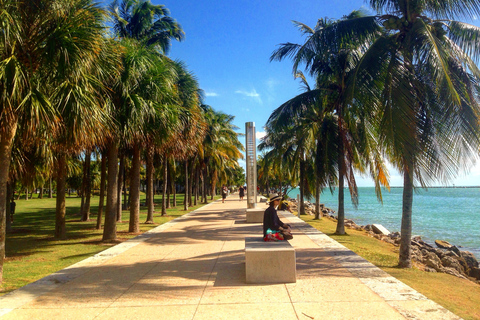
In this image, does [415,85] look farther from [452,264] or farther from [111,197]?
[111,197]

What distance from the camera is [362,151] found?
12.7 meters

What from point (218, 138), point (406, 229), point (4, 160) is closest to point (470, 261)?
point (406, 229)

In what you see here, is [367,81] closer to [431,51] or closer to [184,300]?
Answer: [431,51]

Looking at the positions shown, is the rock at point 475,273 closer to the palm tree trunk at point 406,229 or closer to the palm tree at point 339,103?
the palm tree at point 339,103

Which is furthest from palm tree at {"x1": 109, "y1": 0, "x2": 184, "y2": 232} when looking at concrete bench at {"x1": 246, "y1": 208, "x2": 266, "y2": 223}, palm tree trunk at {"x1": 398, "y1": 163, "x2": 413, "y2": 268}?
palm tree trunk at {"x1": 398, "y1": 163, "x2": 413, "y2": 268}

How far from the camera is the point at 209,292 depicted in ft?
18.6

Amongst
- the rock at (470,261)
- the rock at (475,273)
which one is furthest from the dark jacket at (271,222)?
the rock at (470,261)

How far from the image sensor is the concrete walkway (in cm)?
477

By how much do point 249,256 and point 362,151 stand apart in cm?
814

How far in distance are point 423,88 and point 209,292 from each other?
630 centimetres

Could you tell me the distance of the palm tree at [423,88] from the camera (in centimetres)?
723

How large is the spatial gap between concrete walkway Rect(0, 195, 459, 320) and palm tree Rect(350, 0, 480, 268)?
242 centimetres

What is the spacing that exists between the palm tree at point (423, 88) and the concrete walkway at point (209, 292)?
242cm

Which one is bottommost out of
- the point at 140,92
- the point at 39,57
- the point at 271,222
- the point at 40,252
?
the point at 40,252
